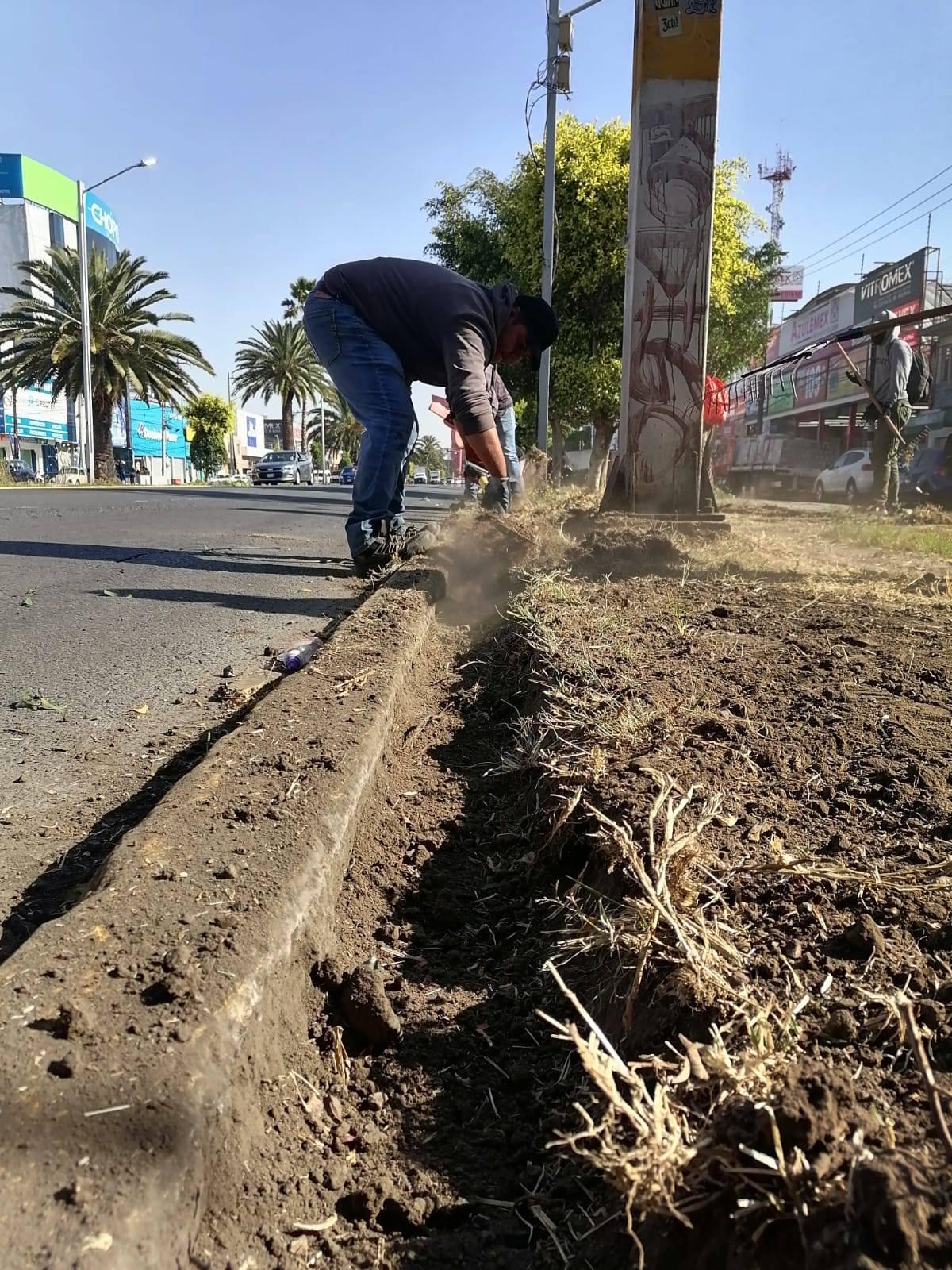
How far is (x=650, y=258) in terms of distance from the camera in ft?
23.7

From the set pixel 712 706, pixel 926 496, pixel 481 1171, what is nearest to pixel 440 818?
pixel 712 706

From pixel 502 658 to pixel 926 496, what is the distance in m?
12.5

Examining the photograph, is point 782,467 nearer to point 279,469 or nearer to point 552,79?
point 552,79

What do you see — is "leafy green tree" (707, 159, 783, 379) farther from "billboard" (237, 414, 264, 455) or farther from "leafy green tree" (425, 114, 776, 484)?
"billboard" (237, 414, 264, 455)

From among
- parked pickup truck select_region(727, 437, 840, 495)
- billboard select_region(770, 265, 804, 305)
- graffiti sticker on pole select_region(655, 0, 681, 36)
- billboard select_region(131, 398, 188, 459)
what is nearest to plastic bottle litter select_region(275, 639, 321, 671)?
graffiti sticker on pole select_region(655, 0, 681, 36)

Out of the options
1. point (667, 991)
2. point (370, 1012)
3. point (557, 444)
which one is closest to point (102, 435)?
point (557, 444)

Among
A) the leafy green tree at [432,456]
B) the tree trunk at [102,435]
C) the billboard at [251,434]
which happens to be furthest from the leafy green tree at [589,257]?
the leafy green tree at [432,456]

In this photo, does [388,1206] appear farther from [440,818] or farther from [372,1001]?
[440,818]

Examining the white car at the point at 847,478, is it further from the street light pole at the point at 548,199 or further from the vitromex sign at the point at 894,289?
the vitromex sign at the point at 894,289

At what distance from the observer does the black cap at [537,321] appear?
15.7 feet

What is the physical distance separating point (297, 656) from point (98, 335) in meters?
34.6

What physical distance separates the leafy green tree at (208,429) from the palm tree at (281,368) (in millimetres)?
5028

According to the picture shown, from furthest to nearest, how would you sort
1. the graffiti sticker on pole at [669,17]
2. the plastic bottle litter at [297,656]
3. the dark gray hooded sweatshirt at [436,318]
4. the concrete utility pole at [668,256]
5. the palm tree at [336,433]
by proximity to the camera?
the palm tree at [336,433], the concrete utility pole at [668,256], the graffiti sticker on pole at [669,17], the dark gray hooded sweatshirt at [436,318], the plastic bottle litter at [297,656]

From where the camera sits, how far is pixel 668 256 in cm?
723
